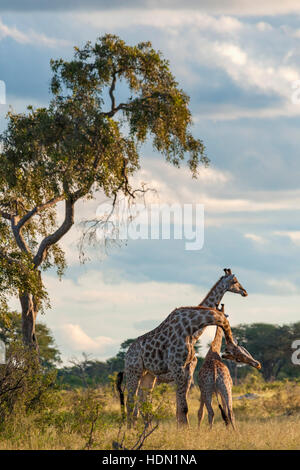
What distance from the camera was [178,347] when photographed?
13773 mm

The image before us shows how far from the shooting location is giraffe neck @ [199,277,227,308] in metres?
15.6

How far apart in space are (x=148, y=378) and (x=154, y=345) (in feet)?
3.66

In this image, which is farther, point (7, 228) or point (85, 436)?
point (7, 228)

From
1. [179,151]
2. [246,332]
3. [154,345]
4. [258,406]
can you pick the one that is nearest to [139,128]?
[179,151]

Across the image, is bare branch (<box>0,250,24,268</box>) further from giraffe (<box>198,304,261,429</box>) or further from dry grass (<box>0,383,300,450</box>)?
giraffe (<box>198,304,261,429</box>)

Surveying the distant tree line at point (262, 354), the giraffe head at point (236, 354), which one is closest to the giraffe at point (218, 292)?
the giraffe head at point (236, 354)

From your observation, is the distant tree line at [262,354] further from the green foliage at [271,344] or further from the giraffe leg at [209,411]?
the giraffe leg at [209,411]

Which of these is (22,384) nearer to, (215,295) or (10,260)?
(10,260)

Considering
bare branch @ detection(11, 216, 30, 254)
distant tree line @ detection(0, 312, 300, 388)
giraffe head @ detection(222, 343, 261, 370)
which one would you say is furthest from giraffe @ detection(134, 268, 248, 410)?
distant tree line @ detection(0, 312, 300, 388)

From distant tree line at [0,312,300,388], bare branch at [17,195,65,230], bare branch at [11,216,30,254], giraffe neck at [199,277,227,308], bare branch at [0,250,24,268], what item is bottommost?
distant tree line at [0,312,300,388]

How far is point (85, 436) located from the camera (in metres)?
11.7

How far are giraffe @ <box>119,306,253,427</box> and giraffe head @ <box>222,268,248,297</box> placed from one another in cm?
188

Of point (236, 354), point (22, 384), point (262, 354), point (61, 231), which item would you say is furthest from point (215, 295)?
point (262, 354)
